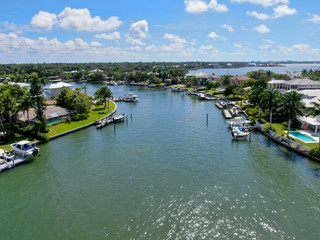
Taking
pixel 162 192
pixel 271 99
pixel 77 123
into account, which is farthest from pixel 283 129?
pixel 77 123

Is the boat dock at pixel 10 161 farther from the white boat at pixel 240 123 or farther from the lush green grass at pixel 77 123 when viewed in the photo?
the white boat at pixel 240 123

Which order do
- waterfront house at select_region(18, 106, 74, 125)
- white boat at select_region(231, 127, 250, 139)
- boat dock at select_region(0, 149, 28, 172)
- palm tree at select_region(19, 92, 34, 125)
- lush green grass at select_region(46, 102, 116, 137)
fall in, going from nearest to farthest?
boat dock at select_region(0, 149, 28, 172)
palm tree at select_region(19, 92, 34, 125)
white boat at select_region(231, 127, 250, 139)
lush green grass at select_region(46, 102, 116, 137)
waterfront house at select_region(18, 106, 74, 125)

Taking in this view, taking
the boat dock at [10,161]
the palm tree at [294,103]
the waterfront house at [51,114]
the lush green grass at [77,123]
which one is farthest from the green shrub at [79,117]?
the palm tree at [294,103]

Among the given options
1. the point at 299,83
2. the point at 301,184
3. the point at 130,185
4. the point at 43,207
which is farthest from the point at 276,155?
the point at 299,83

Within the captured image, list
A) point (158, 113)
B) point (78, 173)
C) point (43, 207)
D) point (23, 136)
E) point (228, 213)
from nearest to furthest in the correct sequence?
point (228, 213) < point (43, 207) < point (78, 173) < point (23, 136) < point (158, 113)

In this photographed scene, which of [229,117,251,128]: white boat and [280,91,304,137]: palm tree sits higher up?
[280,91,304,137]: palm tree

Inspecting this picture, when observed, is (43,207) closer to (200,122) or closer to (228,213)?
(228,213)

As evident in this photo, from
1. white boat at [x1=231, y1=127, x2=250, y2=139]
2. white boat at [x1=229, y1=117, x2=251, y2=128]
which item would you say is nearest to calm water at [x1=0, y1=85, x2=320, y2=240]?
white boat at [x1=231, y1=127, x2=250, y2=139]

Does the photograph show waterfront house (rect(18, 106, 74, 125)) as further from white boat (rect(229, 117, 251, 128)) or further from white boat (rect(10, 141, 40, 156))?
white boat (rect(229, 117, 251, 128))
